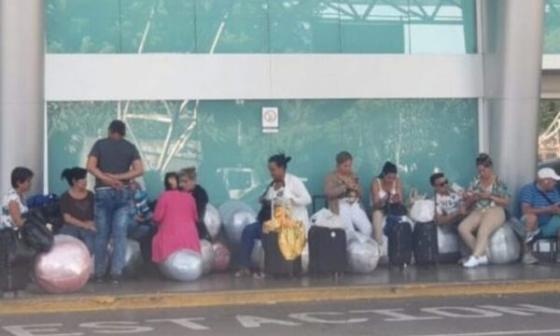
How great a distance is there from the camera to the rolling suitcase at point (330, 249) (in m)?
14.5

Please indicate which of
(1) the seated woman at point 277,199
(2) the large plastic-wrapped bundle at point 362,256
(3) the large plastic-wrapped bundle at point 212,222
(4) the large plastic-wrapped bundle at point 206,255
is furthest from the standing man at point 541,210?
(4) the large plastic-wrapped bundle at point 206,255

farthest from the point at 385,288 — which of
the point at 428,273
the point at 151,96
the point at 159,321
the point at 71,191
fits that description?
the point at 151,96

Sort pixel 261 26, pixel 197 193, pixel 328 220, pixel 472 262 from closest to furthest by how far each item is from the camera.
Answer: pixel 328 220 < pixel 197 193 < pixel 472 262 < pixel 261 26

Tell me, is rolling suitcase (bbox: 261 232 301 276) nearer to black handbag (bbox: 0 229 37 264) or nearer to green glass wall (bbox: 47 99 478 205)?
green glass wall (bbox: 47 99 478 205)

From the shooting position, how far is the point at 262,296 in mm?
13320

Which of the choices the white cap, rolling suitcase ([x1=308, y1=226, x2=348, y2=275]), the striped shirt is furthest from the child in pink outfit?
Answer: the white cap

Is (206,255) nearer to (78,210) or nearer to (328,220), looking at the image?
(328,220)

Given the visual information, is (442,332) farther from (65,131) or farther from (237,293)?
(65,131)

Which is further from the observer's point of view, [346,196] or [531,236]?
[531,236]

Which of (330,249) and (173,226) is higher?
(173,226)

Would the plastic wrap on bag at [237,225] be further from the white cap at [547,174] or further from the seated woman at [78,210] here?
the white cap at [547,174]

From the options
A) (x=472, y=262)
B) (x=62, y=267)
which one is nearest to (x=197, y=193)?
(x=62, y=267)

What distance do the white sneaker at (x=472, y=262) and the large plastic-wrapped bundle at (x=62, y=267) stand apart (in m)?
5.28

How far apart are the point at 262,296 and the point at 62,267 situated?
2.26 meters
